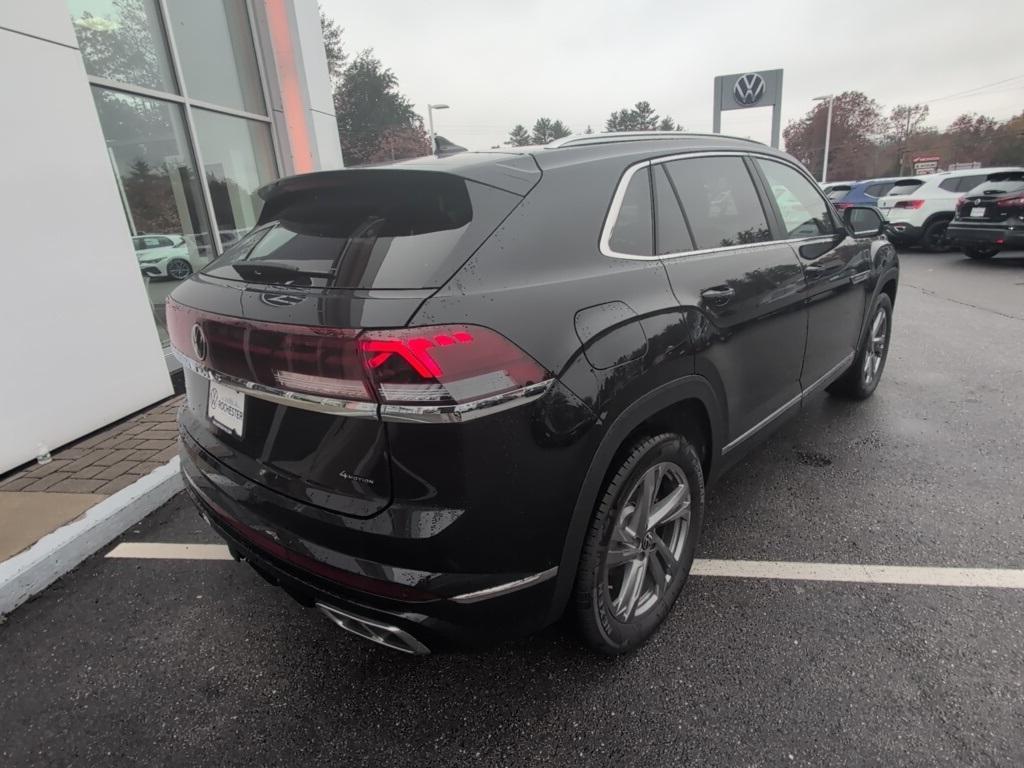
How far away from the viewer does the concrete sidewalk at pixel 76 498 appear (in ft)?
8.99

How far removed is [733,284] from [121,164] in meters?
5.88

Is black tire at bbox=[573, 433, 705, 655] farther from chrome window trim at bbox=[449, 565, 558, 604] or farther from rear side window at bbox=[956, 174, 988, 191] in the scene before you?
rear side window at bbox=[956, 174, 988, 191]

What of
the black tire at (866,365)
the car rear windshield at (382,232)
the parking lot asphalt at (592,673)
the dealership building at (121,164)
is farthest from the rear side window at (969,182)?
the car rear windshield at (382,232)

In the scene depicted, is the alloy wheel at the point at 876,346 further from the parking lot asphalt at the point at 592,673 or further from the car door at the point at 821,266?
the parking lot asphalt at the point at 592,673

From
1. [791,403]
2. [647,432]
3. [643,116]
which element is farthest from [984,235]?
[643,116]

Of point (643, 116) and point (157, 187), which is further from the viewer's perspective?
point (643, 116)

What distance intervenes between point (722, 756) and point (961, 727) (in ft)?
2.47

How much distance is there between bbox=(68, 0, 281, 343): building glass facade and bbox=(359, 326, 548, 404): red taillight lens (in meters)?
5.24

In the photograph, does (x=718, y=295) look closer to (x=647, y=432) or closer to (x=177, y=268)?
(x=647, y=432)

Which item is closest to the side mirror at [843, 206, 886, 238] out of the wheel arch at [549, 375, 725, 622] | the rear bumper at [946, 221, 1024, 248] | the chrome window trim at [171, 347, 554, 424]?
the wheel arch at [549, 375, 725, 622]

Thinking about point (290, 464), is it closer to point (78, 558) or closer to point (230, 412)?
point (230, 412)

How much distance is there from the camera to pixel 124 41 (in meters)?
5.58

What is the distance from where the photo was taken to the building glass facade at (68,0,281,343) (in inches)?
215

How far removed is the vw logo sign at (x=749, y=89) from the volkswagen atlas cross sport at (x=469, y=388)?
14.5 meters
